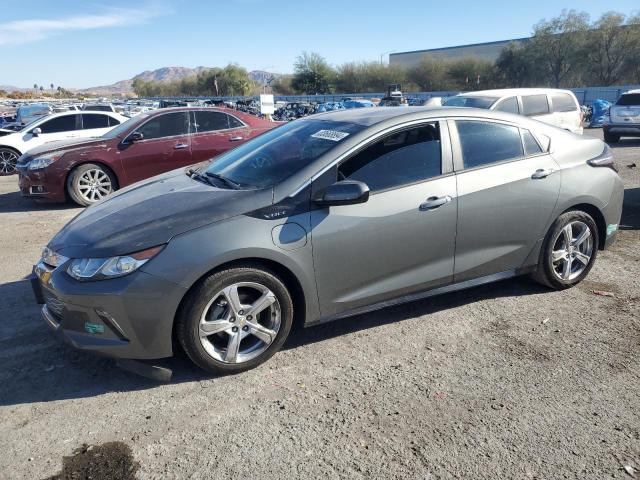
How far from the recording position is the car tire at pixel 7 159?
42.2ft

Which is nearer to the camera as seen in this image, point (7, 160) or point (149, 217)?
point (149, 217)

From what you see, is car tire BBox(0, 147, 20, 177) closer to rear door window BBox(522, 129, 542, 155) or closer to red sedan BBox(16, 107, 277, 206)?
red sedan BBox(16, 107, 277, 206)

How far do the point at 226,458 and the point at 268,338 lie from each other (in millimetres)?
921

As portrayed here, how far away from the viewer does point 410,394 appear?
313 centimetres

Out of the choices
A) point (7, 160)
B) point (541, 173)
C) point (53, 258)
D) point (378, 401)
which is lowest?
point (378, 401)

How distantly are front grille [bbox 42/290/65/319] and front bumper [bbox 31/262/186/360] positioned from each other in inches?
0.4

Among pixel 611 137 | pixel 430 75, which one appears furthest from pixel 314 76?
pixel 611 137

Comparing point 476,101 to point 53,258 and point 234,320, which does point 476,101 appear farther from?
point 53,258

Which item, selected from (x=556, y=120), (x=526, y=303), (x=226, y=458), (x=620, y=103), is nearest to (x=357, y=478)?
(x=226, y=458)

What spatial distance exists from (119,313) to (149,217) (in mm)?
668

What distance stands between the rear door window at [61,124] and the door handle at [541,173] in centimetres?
1173

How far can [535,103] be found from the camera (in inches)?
Answer: 444

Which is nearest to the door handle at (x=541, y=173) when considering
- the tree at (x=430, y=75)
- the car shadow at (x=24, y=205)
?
the car shadow at (x=24, y=205)

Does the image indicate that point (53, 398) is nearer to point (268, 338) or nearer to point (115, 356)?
point (115, 356)
